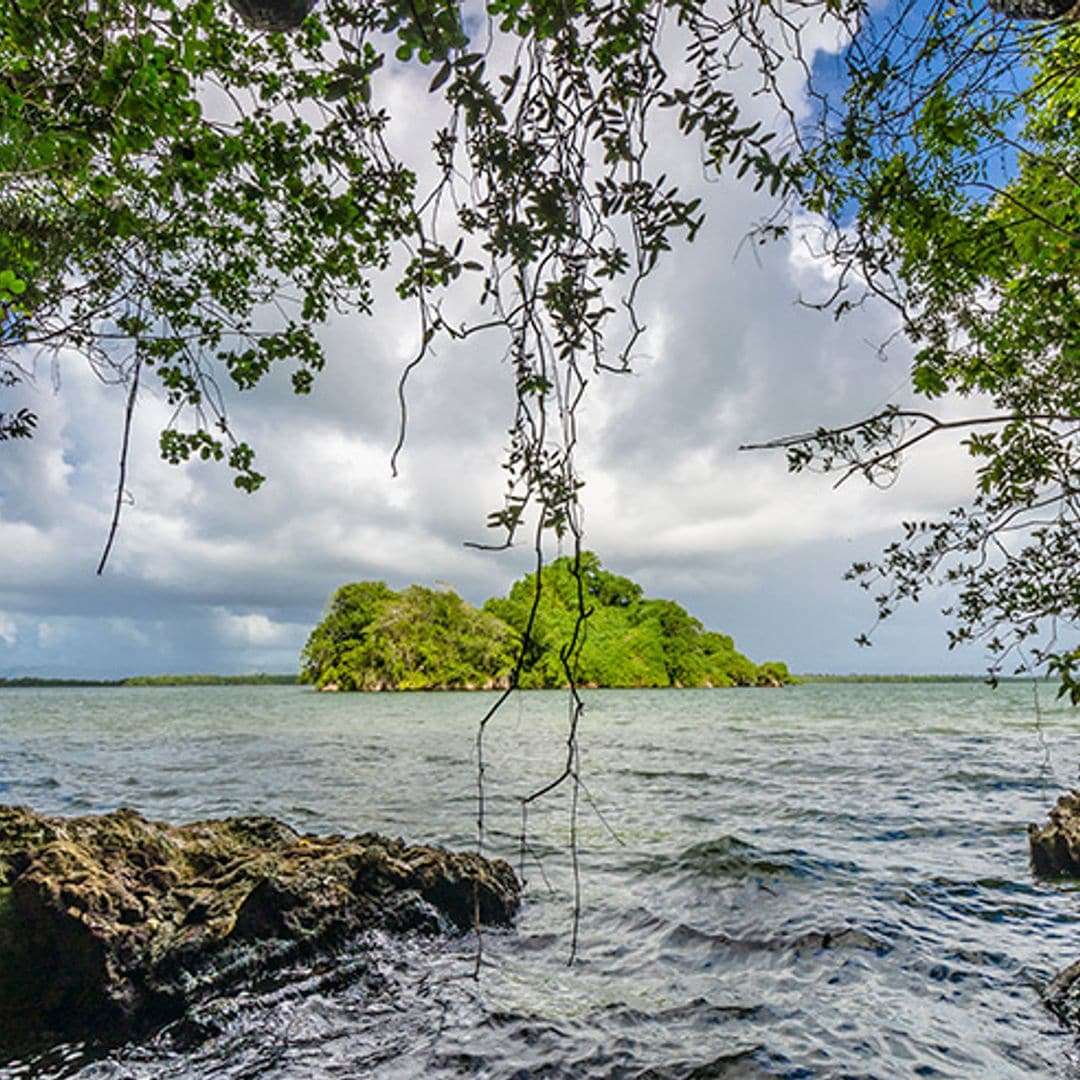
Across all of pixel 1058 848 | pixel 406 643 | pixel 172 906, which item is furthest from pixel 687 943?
pixel 406 643

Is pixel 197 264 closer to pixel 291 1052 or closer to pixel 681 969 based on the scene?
pixel 291 1052

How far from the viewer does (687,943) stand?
5.52 meters

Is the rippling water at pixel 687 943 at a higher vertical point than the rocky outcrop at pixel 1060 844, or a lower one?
lower

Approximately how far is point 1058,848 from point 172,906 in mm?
8227

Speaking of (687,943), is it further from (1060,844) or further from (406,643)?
(406,643)

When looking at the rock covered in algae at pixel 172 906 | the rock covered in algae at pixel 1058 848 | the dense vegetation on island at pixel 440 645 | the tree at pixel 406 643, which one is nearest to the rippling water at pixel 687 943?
the rock covered in algae at pixel 172 906

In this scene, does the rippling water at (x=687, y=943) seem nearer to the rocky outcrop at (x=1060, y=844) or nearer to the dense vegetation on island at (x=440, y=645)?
the rocky outcrop at (x=1060, y=844)

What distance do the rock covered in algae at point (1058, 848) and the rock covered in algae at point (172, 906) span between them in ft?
18.3

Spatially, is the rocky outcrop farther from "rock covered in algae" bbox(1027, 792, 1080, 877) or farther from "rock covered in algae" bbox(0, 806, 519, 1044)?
"rock covered in algae" bbox(0, 806, 519, 1044)

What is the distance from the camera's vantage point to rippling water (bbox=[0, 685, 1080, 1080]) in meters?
3.81

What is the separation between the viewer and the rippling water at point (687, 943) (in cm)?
381

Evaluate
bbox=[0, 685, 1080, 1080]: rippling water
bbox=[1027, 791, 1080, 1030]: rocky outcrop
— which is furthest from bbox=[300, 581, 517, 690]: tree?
bbox=[1027, 791, 1080, 1030]: rocky outcrop

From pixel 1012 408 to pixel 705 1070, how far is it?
14.6 ft

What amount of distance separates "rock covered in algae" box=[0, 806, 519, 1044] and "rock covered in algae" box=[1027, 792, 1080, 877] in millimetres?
5566
